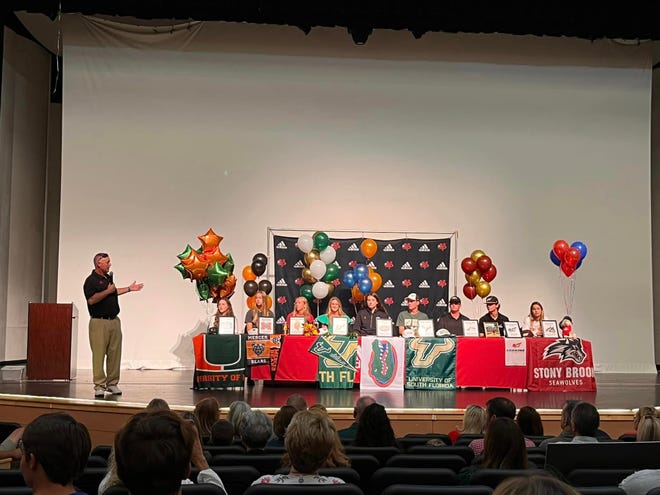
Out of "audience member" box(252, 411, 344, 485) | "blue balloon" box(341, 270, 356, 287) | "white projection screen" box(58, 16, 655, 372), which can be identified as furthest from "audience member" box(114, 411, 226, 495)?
"white projection screen" box(58, 16, 655, 372)

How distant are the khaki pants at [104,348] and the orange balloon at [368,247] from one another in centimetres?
465

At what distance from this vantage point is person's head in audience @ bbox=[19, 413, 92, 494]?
199cm

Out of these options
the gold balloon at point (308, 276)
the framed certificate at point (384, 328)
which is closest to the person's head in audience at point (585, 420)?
the framed certificate at point (384, 328)

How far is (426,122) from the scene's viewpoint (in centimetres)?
1284

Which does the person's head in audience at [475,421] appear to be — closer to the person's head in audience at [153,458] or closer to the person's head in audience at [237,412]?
the person's head in audience at [237,412]

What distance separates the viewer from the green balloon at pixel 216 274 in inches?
389

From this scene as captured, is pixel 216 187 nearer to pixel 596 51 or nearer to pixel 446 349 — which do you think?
pixel 446 349

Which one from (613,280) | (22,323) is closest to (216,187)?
(22,323)

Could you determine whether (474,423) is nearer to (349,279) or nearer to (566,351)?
(566,351)

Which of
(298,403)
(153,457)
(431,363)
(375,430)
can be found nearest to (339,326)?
(431,363)

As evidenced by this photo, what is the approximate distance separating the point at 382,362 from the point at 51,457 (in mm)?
7038

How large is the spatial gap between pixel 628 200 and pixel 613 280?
1237 millimetres

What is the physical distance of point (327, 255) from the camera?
1166 cm

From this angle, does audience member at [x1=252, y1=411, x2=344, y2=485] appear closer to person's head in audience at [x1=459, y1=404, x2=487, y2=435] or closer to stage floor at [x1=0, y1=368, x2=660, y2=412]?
person's head in audience at [x1=459, y1=404, x2=487, y2=435]
